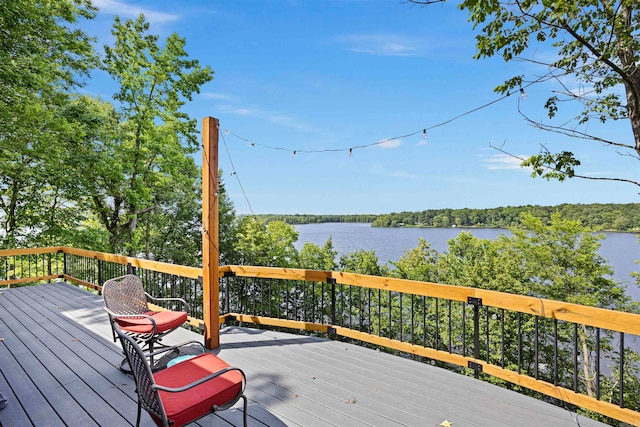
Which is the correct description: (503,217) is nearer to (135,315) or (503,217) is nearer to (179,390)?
(135,315)

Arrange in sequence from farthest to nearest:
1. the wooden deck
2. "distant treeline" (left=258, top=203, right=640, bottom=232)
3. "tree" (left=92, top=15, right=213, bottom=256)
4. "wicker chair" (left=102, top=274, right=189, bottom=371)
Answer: "distant treeline" (left=258, top=203, right=640, bottom=232) → "tree" (left=92, top=15, right=213, bottom=256) → "wicker chair" (left=102, top=274, right=189, bottom=371) → the wooden deck

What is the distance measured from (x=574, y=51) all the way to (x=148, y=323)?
5925 millimetres

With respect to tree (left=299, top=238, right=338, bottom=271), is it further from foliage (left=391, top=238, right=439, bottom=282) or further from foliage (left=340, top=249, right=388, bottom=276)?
foliage (left=391, top=238, right=439, bottom=282)

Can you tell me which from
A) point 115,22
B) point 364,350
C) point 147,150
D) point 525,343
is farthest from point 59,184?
point 525,343

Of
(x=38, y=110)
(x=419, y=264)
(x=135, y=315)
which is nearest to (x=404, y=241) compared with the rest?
(x=419, y=264)

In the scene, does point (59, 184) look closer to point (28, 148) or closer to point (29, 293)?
point (28, 148)

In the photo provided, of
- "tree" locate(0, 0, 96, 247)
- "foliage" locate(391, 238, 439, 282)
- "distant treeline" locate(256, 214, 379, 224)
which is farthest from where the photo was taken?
"distant treeline" locate(256, 214, 379, 224)

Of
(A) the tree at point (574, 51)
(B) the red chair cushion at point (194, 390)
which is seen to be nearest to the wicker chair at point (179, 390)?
(B) the red chair cushion at point (194, 390)

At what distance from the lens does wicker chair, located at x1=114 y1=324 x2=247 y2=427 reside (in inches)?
62.1

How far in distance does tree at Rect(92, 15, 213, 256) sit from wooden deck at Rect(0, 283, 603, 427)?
798 cm

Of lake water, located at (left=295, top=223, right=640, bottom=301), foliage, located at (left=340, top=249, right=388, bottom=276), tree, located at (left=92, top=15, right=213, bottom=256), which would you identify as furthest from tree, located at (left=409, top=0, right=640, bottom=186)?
lake water, located at (left=295, top=223, right=640, bottom=301)

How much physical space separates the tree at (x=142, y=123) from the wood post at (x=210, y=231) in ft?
26.6

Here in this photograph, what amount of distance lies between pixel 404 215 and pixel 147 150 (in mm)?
19287

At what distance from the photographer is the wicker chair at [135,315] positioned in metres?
2.69
